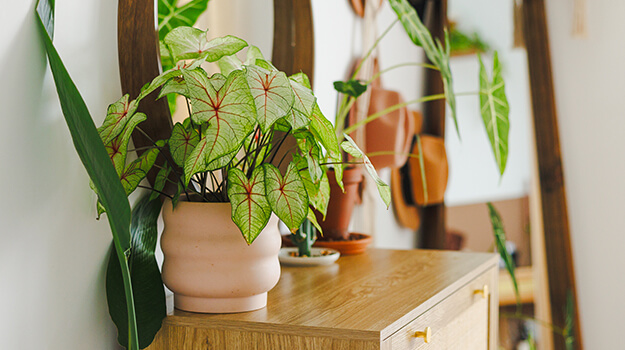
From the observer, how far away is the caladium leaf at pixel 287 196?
725mm

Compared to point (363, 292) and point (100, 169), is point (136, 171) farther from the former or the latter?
point (363, 292)

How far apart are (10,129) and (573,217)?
2009 mm

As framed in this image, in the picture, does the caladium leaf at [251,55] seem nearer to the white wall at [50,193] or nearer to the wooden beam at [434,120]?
the white wall at [50,193]

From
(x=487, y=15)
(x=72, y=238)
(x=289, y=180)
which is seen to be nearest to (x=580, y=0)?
(x=487, y=15)

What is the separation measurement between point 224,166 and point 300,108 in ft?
0.42

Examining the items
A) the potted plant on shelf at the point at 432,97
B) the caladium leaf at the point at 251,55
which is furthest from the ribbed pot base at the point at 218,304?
the potted plant on shelf at the point at 432,97

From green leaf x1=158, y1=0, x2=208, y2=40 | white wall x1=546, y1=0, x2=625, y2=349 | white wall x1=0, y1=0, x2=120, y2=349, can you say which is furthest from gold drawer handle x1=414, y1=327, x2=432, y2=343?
white wall x1=546, y1=0, x2=625, y2=349

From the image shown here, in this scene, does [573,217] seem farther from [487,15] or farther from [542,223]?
[487,15]

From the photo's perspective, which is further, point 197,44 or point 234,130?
point 197,44

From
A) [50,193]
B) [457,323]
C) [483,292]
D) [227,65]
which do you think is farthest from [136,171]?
[483,292]

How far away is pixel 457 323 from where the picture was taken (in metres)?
1.06

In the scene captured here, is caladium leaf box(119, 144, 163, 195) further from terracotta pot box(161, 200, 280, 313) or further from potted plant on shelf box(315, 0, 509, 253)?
potted plant on shelf box(315, 0, 509, 253)

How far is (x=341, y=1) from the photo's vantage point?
1672mm

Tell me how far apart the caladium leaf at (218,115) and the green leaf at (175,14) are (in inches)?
17.2
